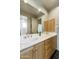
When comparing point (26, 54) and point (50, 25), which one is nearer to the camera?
point (26, 54)

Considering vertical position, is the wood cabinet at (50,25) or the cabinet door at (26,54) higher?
the wood cabinet at (50,25)

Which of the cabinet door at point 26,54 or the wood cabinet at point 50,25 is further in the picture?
the wood cabinet at point 50,25

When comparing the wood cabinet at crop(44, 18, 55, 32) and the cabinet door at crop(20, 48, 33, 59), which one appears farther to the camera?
the wood cabinet at crop(44, 18, 55, 32)

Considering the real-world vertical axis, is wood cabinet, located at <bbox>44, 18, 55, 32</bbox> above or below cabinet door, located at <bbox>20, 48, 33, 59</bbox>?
above

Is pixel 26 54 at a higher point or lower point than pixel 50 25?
lower
